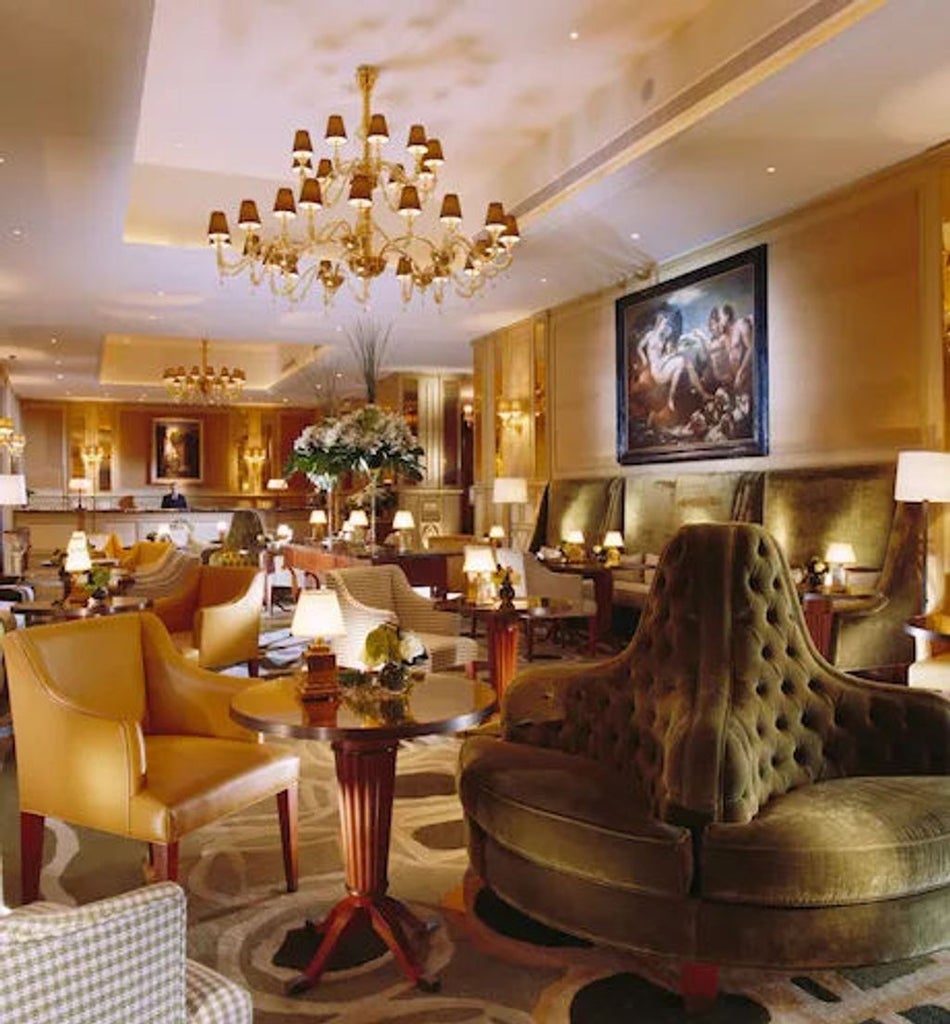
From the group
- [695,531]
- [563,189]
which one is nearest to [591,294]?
[563,189]

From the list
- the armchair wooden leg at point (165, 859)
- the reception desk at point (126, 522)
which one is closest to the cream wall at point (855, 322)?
the armchair wooden leg at point (165, 859)

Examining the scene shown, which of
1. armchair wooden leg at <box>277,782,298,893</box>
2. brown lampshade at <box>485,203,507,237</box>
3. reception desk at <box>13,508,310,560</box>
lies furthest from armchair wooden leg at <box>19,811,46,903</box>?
reception desk at <box>13,508,310,560</box>

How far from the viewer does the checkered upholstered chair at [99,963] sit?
122 centimetres

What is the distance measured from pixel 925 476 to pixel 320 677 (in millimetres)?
3736

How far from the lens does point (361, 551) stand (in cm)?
745

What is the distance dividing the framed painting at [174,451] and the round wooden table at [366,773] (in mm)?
18353

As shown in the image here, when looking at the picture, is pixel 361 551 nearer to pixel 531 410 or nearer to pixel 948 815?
pixel 531 410

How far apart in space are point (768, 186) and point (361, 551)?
397 centimetres

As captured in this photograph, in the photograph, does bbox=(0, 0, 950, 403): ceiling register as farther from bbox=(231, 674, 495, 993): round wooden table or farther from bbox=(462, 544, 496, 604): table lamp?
bbox=(231, 674, 495, 993): round wooden table

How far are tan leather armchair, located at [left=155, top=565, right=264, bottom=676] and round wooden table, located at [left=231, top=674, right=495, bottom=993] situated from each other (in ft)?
8.97

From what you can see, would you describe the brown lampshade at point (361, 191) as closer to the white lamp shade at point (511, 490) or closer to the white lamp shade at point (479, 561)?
the white lamp shade at point (479, 561)

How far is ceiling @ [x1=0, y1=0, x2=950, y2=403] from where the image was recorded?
4.78m

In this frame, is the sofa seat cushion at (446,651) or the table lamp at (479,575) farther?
the table lamp at (479,575)

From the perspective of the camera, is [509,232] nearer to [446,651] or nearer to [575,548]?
[446,651]
